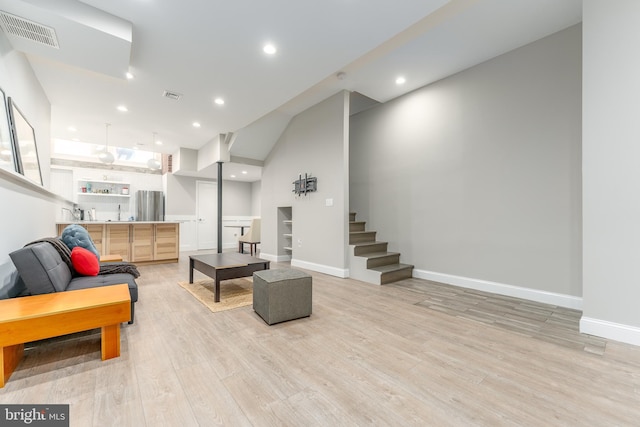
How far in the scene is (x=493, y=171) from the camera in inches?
147

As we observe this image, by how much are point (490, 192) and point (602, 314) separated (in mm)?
1863

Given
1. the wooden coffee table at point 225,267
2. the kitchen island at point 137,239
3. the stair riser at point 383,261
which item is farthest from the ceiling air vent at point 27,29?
the stair riser at point 383,261

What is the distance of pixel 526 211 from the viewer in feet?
11.3

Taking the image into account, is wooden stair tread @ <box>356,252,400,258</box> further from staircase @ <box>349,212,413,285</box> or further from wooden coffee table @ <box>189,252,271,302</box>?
wooden coffee table @ <box>189,252,271,302</box>

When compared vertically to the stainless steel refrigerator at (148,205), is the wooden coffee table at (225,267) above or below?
below

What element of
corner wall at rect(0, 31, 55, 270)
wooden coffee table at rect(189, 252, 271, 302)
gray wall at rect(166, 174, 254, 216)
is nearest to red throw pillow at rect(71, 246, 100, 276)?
corner wall at rect(0, 31, 55, 270)

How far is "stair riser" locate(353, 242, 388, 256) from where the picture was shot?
4602 mm

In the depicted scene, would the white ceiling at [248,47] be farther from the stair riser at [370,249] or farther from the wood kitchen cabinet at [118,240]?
the stair riser at [370,249]

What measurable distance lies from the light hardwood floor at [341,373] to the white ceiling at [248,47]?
2.89 m

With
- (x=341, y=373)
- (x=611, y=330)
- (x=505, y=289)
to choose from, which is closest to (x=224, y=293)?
(x=341, y=373)

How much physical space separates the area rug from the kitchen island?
86.5 inches

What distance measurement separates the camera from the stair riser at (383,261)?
439 centimetres

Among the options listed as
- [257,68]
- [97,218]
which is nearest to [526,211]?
[257,68]

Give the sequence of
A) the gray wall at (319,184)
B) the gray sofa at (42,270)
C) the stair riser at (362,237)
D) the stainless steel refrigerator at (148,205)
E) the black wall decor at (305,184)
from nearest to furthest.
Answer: the gray sofa at (42,270), the gray wall at (319,184), the stair riser at (362,237), the black wall decor at (305,184), the stainless steel refrigerator at (148,205)
